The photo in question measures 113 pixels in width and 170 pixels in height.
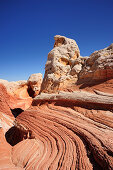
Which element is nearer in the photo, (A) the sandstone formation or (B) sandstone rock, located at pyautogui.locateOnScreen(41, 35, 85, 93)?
(A) the sandstone formation

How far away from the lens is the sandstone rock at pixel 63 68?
539cm

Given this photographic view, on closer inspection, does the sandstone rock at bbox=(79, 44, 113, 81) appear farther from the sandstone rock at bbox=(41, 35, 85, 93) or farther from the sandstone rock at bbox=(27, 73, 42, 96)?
the sandstone rock at bbox=(27, 73, 42, 96)

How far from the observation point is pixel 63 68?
6340 mm

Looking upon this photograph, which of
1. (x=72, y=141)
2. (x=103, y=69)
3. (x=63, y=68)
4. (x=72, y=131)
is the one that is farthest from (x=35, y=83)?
(x=72, y=141)

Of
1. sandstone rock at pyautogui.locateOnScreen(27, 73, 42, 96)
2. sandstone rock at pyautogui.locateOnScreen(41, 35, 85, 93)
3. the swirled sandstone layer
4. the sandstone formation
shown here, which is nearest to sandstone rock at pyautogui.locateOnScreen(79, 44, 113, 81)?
the sandstone formation

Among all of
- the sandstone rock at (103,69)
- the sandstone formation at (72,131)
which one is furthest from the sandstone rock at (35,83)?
the sandstone rock at (103,69)

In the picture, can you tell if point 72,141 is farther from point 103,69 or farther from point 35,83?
point 35,83

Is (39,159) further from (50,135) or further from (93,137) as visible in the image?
(93,137)

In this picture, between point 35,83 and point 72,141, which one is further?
point 35,83

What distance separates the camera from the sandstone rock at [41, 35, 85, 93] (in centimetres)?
539

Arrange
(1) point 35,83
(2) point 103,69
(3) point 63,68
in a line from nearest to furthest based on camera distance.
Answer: (2) point 103,69 → (3) point 63,68 → (1) point 35,83

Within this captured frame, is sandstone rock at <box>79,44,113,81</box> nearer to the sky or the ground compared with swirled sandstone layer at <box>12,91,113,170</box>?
nearer to the sky

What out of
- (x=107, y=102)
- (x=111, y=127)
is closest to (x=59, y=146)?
(x=111, y=127)

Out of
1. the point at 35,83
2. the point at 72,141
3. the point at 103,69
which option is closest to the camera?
the point at 72,141
